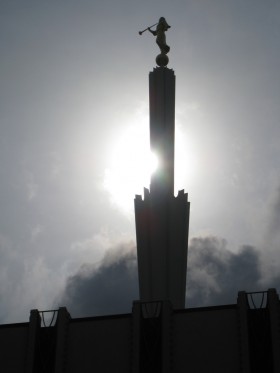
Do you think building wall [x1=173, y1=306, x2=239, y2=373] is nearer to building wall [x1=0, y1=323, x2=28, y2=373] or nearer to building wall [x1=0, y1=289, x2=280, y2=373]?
building wall [x1=0, y1=289, x2=280, y2=373]

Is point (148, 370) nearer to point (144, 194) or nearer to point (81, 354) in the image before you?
point (81, 354)

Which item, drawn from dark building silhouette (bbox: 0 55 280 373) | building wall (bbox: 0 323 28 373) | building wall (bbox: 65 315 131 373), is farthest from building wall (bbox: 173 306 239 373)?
building wall (bbox: 0 323 28 373)

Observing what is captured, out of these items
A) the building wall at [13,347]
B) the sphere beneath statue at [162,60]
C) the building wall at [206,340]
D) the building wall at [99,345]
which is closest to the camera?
the building wall at [206,340]

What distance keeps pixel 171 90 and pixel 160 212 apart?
10.8 meters

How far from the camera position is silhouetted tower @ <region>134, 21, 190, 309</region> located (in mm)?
50031

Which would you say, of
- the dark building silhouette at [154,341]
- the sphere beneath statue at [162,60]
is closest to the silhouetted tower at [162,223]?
the sphere beneath statue at [162,60]

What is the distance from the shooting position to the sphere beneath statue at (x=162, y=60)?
57.9m

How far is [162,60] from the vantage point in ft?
190

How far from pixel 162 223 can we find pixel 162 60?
1495 cm

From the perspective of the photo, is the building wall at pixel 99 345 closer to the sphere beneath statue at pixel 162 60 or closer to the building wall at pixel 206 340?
the building wall at pixel 206 340

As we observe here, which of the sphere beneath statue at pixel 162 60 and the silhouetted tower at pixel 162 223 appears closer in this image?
the silhouetted tower at pixel 162 223

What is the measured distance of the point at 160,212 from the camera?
51906mm

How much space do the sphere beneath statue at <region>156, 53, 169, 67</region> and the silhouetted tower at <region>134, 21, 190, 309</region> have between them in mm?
A: 2647

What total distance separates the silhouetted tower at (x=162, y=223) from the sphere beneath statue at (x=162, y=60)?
2.65 metres
